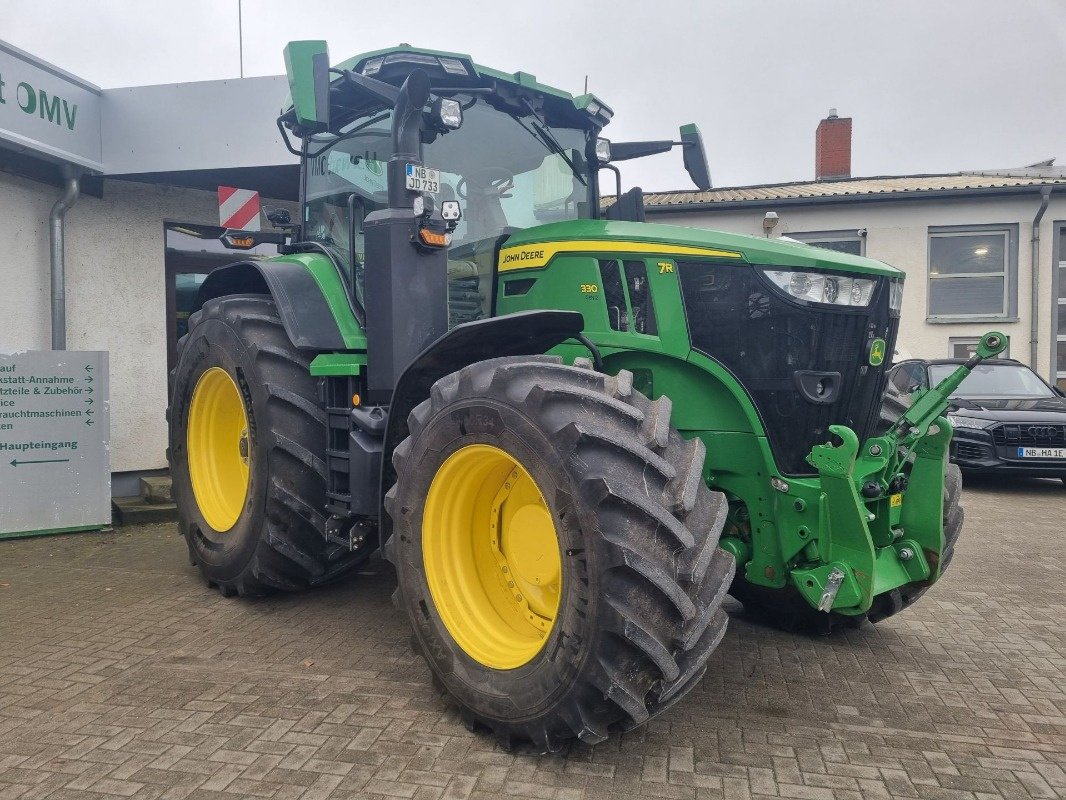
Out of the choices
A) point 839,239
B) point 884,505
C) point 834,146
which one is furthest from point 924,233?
point 884,505

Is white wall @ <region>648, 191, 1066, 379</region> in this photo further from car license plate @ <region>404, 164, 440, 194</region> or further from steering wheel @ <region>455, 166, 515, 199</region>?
car license plate @ <region>404, 164, 440, 194</region>

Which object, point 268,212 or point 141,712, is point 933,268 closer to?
point 268,212

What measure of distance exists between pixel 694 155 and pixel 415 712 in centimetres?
312

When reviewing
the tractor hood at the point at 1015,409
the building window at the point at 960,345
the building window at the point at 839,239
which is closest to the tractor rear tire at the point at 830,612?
the tractor hood at the point at 1015,409

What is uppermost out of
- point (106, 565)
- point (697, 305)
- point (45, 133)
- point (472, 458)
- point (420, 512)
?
point (45, 133)

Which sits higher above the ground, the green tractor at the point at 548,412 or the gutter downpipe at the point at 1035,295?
the gutter downpipe at the point at 1035,295

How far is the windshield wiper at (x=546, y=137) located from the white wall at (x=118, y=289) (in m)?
4.90

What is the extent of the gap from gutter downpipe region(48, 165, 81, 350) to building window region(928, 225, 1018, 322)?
1317cm

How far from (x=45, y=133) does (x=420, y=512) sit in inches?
201

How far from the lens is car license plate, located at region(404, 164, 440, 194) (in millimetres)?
3543

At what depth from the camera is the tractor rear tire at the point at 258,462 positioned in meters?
4.13

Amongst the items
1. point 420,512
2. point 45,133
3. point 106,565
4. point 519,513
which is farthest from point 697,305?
point 45,133

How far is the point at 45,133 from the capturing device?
6254 mm

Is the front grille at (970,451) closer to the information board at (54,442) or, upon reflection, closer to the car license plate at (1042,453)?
the car license plate at (1042,453)
